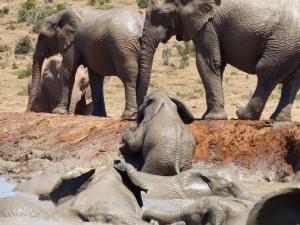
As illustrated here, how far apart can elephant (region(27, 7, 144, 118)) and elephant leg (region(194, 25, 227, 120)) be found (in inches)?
62.8

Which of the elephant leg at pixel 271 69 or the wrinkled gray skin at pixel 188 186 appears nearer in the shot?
the wrinkled gray skin at pixel 188 186

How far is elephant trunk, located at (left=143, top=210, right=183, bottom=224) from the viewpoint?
691cm

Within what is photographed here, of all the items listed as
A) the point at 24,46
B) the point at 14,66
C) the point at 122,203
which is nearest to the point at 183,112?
the point at 122,203

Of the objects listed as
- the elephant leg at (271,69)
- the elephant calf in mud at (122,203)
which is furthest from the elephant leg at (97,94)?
the elephant calf in mud at (122,203)

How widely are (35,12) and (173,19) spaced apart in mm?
23685

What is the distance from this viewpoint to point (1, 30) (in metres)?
32.0

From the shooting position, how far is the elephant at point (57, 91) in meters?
16.2

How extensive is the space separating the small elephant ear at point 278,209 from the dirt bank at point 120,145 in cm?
498

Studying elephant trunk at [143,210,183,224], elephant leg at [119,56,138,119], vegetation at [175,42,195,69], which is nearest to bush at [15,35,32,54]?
vegetation at [175,42,195,69]

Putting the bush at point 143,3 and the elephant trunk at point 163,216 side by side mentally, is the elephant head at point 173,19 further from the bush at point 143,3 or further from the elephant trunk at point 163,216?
the bush at point 143,3

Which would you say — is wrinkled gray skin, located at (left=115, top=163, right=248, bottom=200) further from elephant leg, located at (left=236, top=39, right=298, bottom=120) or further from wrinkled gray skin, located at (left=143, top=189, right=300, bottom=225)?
elephant leg, located at (left=236, top=39, right=298, bottom=120)

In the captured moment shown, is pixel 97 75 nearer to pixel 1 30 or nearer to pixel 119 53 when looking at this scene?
pixel 119 53

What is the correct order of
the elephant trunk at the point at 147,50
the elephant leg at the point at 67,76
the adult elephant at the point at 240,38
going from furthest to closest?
the elephant leg at the point at 67,76 < the elephant trunk at the point at 147,50 < the adult elephant at the point at 240,38

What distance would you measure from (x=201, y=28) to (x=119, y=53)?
198 centimetres
